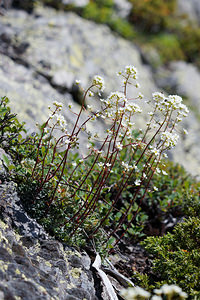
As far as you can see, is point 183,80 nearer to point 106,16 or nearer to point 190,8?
point 106,16

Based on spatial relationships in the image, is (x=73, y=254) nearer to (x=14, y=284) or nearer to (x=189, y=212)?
(x=14, y=284)

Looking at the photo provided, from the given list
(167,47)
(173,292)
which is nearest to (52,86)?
(173,292)

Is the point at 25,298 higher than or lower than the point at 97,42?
lower

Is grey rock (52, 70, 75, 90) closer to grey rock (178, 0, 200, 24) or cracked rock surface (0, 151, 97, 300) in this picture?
cracked rock surface (0, 151, 97, 300)

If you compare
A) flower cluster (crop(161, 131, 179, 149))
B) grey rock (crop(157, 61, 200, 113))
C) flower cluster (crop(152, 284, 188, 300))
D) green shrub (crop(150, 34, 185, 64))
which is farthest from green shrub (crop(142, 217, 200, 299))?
green shrub (crop(150, 34, 185, 64))

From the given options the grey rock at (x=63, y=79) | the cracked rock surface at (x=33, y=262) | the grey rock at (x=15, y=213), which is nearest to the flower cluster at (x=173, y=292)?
the cracked rock surface at (x=33, y=262)

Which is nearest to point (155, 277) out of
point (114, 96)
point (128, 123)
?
point (128, 123)

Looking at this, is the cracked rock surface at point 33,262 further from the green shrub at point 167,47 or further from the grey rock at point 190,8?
the grey rock at point 190,8

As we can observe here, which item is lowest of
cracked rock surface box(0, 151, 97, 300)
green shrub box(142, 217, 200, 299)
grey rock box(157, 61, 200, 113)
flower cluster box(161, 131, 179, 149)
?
cracked rock surface box(0, 151, 97, 300)
